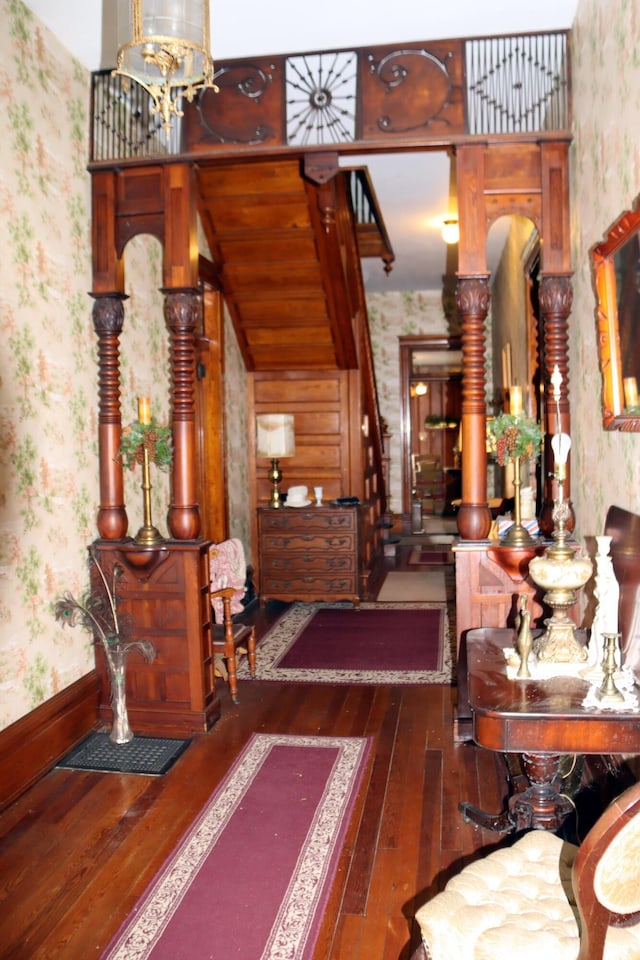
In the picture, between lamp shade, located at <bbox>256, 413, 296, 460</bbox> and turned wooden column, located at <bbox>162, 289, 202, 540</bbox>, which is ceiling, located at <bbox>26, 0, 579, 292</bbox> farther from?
lamp shade, located at <bbox>256, 413, 296, 460</bbox>

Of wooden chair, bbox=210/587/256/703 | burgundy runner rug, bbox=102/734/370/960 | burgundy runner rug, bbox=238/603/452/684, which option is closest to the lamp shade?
→ burgundy runner rug, bbox=238/603/452/684

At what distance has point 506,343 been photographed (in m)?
8.60

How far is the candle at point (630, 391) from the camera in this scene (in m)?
2.71

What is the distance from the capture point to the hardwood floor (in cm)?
243

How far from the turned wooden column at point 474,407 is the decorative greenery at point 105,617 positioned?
1761mm

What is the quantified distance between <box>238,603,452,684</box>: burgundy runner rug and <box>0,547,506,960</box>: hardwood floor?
63cm

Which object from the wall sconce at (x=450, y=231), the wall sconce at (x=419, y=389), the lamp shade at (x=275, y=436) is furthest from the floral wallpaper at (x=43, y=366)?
the wall sconce at (x=419, y=389)

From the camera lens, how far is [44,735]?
3.61 meters

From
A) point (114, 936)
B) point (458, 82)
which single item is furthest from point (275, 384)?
point (114, 936)

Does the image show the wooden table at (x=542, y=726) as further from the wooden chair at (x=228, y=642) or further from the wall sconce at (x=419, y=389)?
the wall sconce at (x=419, y=389)

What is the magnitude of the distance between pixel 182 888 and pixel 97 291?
2.94 meters

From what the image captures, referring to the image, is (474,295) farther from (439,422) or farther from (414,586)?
(439,422)

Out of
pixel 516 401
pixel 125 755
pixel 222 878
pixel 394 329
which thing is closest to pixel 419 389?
pixel 394 329

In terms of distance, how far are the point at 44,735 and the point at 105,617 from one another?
2.11 feet
